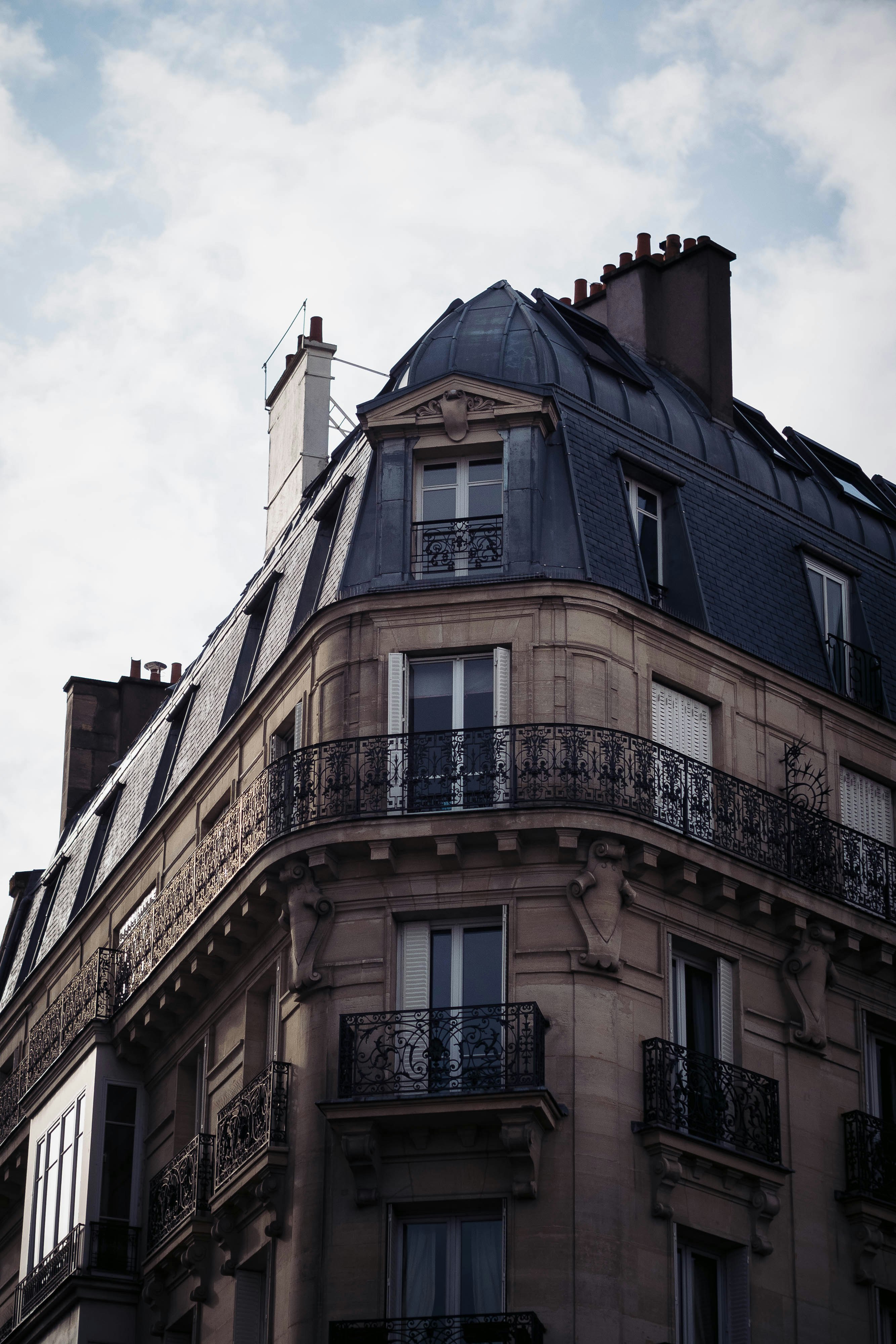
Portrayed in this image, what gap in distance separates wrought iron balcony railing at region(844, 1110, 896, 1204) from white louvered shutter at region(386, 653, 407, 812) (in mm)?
5588

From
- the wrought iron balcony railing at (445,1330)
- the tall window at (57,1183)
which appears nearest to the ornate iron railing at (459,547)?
the tall window at (57,1183)

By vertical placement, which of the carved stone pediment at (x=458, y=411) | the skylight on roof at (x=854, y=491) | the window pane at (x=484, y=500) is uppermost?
the skylight on roof at (x=854, y=491)

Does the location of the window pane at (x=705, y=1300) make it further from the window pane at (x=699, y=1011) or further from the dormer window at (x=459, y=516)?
the dormer window at (x=459, y=516)

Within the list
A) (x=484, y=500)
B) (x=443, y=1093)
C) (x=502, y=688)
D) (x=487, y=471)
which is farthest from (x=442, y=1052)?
(x=487, y=471)

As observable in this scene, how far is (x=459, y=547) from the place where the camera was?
2622 cm

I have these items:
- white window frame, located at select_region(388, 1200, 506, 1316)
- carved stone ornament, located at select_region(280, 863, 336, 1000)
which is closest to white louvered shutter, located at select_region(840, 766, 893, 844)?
carved stone ornament, located at select_region(280, 863, 336, 1000)

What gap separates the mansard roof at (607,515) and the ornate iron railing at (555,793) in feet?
5.90

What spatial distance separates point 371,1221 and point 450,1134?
1.07m

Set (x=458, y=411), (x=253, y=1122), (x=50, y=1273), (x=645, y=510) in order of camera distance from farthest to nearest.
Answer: (x=50, y=1273) → (x=645, y=510) → (x=458, y=411) → (x=253, y=1122)

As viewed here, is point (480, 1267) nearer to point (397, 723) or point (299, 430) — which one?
point (397, 723)

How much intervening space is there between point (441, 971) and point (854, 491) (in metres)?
11.7

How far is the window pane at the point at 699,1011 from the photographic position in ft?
80.6

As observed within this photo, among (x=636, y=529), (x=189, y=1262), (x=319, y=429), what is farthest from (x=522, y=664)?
(x=319, y=429)

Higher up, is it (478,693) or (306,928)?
(478,693)
